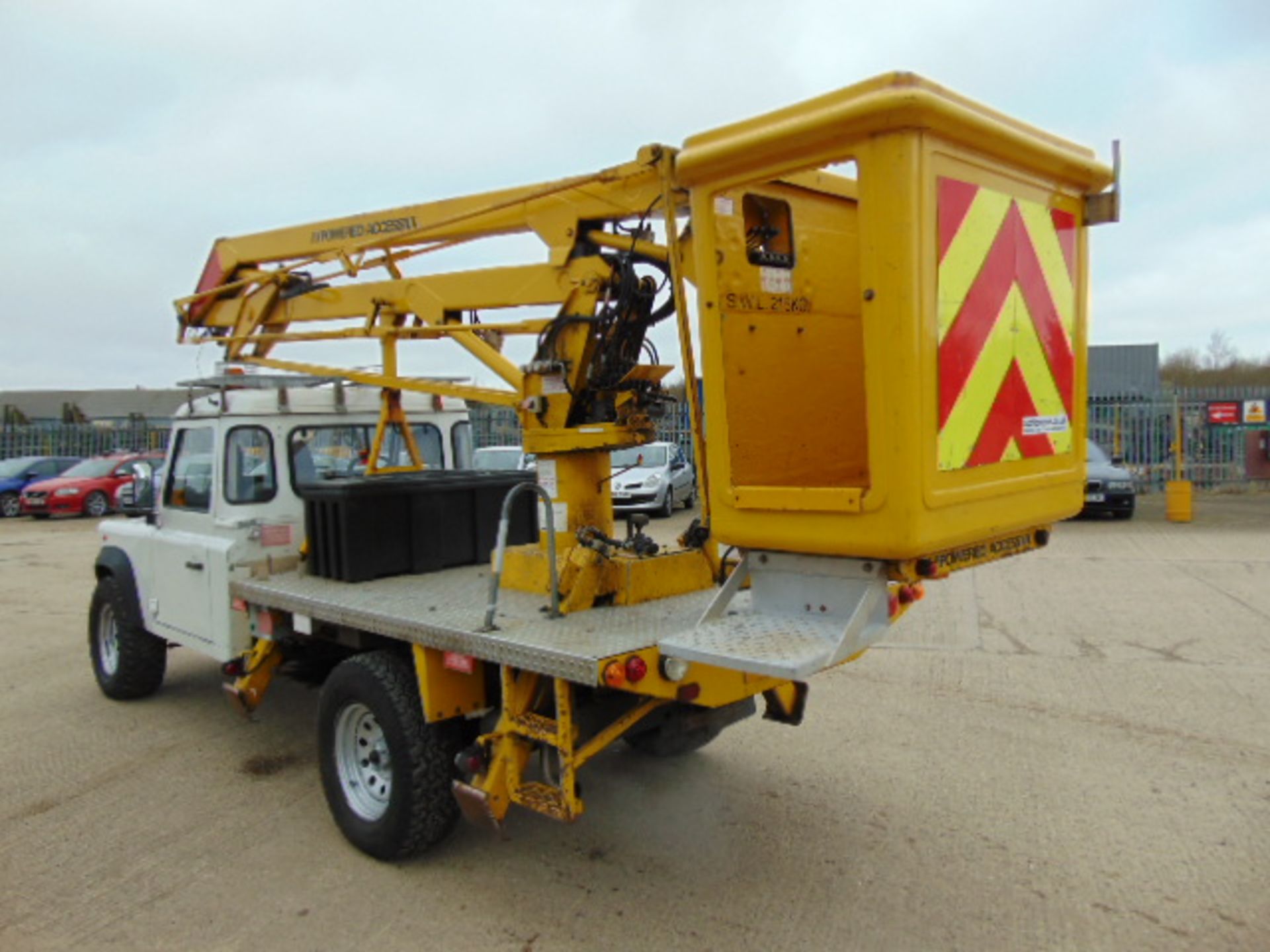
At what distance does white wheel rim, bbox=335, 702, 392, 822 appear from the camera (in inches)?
176

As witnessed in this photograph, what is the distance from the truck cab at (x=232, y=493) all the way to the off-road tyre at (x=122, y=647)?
111 mm

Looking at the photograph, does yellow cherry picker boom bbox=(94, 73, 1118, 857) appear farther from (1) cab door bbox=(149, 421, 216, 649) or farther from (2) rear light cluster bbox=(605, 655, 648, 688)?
(1) cab door bbox=(149, 421, 216, 649)

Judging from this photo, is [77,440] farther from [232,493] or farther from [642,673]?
[642,673]

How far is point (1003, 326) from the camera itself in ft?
11.0

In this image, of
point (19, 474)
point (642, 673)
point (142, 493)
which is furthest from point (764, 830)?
point (19, 474)

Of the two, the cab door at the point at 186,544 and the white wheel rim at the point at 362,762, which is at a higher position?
the cab door at the point at 186,544

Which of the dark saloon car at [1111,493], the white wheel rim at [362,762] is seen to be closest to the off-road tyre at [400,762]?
the white wheel rim at [362,762]

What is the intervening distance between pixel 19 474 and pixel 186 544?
2073cm

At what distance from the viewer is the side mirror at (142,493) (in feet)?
21.1

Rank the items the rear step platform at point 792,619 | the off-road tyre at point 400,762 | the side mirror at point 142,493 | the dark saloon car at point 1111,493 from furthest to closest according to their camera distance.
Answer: the dark saloon car at point 1111,493, the side mirror at point 142,493, the off-road tyre at point 400,762, the rear step platform at point 792,619

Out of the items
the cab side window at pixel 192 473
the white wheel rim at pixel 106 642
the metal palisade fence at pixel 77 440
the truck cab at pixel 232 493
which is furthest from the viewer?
the metal palisade fence at pixel 77 440

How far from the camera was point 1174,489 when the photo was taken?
16.0 metres

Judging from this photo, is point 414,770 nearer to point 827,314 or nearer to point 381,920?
point 381,920

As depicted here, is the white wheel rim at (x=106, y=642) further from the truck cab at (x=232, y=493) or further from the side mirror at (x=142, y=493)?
the side mirror at (x=142, y=493)
